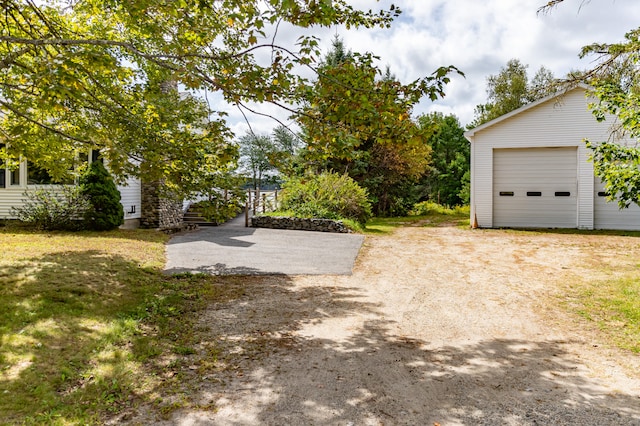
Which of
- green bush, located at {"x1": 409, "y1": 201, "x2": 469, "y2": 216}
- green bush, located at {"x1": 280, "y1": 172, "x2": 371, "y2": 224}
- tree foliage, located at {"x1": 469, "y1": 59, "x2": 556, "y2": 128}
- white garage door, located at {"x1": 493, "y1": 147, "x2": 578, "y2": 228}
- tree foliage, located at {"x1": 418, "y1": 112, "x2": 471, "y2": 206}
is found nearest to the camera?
white garage door, located at {"x1": 493, "y1": 147, "x2": 578, "y2": 228}

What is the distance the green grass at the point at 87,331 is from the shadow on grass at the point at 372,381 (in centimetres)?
30

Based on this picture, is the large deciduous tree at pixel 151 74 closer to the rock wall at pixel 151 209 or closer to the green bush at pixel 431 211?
the rock wall at pixel 151 209

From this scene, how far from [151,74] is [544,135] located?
13.2 metres

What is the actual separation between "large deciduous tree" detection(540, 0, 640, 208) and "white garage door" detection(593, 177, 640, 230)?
832cm

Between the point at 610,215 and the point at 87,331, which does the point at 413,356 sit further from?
the point at 610,215

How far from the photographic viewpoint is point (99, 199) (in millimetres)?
12641

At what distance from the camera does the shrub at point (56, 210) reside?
12.6m

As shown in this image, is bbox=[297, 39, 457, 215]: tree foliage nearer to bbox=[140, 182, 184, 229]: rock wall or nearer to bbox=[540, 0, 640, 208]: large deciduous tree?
bbox=[540, 0, 640, 208]: large deciduous tree

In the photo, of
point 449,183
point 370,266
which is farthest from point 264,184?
point 370,266

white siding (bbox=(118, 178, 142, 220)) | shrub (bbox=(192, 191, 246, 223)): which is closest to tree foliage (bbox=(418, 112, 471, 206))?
white siding (bbox=(118, 178, 142, 220))

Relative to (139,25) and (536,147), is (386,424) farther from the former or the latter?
(536,147)

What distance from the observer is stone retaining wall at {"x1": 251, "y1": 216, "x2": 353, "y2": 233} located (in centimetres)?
1459

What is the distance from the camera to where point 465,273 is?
809cm

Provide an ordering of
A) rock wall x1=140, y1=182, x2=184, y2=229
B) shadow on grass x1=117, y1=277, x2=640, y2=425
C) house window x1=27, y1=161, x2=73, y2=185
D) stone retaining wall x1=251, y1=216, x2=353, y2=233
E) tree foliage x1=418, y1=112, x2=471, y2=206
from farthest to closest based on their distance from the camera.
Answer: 1. tree foliage x1=418, y1=112, x2=471, y2=206
2. rock wall x1=140, y1=182, x2=184, y2=229
3. stone retaining wall x1=251, y1=216, x2=353, y2=233
4. house window x1=27, y1=161, x2=73, y2=185
5. shadow on grass x1=117, y1=277, x2=640, y2=425
